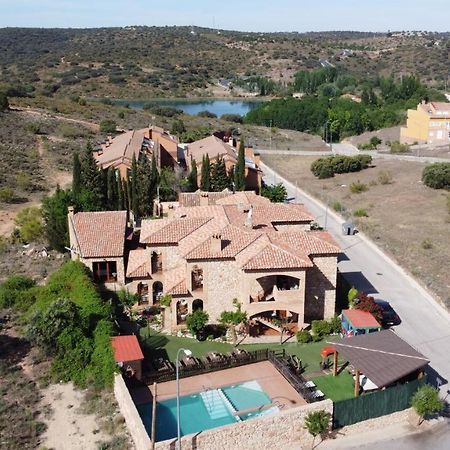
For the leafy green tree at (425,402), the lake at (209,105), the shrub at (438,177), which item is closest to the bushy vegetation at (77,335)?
the leafy green tree at (425,402)

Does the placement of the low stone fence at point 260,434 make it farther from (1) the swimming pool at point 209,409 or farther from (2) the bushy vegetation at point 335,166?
(2) the bushy vegetation at point 335,166

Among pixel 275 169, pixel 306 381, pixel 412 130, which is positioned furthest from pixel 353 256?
pixel 412 130

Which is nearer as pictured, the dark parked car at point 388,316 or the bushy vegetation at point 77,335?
the bushy vegetation at point 77,335

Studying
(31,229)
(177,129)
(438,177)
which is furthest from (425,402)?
(177,129)

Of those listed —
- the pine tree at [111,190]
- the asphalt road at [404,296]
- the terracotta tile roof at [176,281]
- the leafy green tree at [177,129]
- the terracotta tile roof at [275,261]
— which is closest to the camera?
the terracotta tile roof at [275,261]

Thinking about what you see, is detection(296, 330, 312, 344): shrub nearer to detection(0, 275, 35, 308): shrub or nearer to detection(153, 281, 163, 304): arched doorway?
detection(153, 281, 163, 304): arched doorway

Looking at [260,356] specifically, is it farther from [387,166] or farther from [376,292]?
[387,166]
